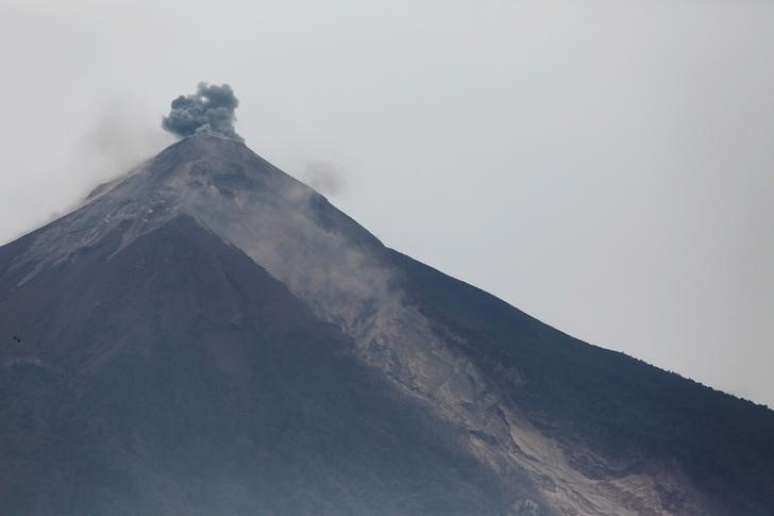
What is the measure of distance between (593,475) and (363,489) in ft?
62.5

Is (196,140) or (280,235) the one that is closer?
(280,235)

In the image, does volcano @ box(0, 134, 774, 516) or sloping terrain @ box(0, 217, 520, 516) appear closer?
sloping terrain @ box(0, 217, 520, 516)

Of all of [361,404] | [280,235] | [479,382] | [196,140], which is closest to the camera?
[361,404]

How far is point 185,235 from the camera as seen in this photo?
11244cm

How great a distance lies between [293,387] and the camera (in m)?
104

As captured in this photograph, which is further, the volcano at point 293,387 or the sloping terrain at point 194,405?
the volcano at point 293,387

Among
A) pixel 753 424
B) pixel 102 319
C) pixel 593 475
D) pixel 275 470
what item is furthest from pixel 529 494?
pixel 102 319

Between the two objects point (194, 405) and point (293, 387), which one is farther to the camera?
point (293, 387)

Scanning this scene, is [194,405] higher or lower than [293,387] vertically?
lower

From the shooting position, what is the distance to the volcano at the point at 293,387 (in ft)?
316

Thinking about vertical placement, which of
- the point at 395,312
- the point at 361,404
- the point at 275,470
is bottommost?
the point at 275,470

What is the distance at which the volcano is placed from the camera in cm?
9638

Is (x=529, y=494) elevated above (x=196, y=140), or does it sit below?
below

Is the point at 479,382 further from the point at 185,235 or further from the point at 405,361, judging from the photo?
the point at 185,235
